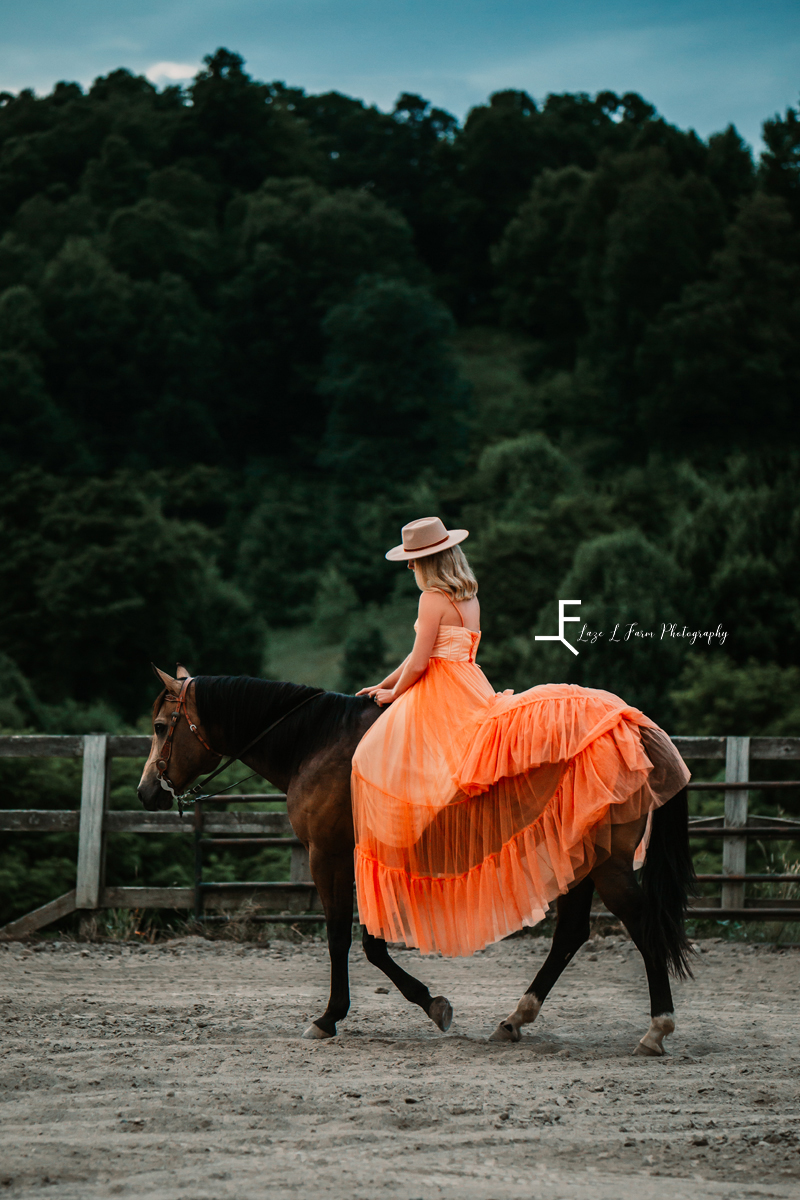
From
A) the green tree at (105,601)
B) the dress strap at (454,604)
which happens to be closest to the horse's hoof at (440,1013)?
the dress strap at (454,604)

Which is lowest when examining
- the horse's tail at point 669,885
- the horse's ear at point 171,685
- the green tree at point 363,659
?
the green tree at point 363,659

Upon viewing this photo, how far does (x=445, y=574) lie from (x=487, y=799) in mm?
972

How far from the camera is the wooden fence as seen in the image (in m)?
7.88

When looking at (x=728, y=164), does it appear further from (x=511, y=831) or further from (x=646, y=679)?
(x=511, y=831)

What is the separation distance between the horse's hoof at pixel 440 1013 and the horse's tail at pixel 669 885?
0.91 meters

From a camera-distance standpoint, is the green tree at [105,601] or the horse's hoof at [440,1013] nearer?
the horse's hoof at [440,1013]

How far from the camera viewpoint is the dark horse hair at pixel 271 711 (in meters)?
5.40

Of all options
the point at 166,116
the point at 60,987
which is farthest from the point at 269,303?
the point at 60,987

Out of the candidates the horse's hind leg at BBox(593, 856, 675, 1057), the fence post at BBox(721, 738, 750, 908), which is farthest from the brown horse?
the fence post at BBox(721, 738, 750, 908)

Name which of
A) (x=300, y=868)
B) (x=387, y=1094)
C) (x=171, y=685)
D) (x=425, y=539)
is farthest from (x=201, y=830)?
(x=387, y=1094)

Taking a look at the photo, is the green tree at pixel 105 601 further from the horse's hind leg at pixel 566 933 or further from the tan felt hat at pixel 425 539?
the horse's hind leg at pixel 566 933

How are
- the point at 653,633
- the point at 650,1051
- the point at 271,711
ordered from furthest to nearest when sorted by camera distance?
the point at 653,633
the point at 271,711
the point at 650,1051

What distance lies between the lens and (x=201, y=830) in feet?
26.1

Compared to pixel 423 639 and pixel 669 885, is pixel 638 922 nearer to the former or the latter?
pixel 669 885
